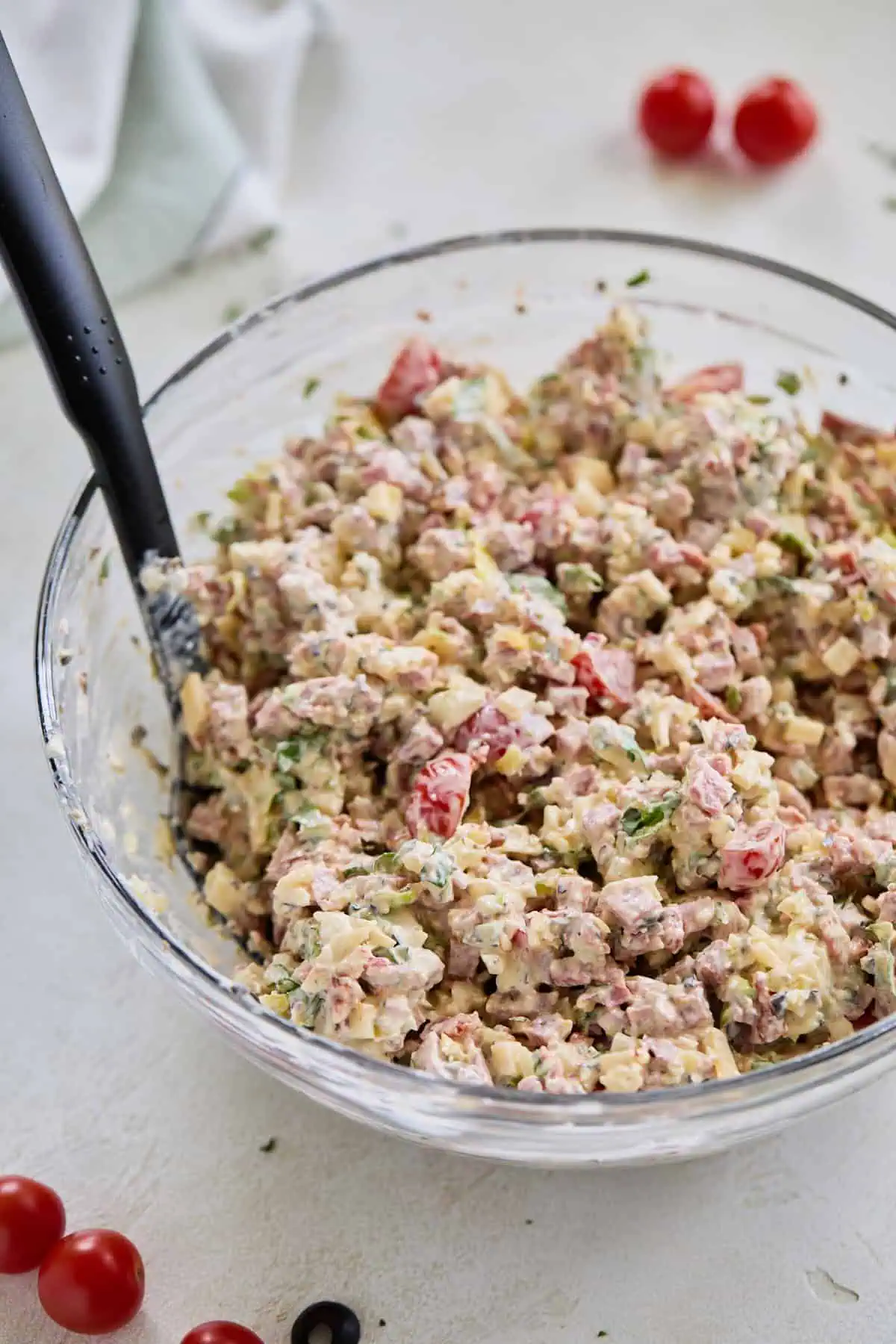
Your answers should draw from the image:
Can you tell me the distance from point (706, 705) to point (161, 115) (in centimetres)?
159

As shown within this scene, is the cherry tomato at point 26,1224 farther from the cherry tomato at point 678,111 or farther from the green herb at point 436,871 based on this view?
the cherry tomato at point 678,111

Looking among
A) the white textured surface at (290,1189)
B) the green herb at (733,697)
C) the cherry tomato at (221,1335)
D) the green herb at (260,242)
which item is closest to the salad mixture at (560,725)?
the green herb at (733,697)

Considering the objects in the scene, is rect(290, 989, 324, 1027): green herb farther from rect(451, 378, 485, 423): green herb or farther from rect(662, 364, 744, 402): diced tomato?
rect(662, 364, 744, 402): diced tomato

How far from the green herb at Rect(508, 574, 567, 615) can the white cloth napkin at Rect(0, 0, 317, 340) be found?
45.9 inches

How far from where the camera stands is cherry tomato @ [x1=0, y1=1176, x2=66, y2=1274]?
186cm

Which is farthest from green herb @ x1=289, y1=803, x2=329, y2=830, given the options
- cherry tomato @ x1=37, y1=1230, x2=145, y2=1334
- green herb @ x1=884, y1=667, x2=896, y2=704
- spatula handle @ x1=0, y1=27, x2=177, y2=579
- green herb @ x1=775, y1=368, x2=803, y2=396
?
green herb @ x1=775, y1=368, x2=803, y2=396

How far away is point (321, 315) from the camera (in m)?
2.31

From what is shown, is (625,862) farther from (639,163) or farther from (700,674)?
(639,163)

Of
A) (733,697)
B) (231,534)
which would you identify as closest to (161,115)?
(231,534)

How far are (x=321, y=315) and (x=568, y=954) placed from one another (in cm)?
111

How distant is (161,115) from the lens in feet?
9.00

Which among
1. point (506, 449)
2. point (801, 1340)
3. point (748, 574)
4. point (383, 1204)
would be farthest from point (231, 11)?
point (801, 1340)

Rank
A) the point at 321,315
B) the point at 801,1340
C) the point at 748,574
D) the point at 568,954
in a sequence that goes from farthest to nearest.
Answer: the point at 321,315 → the point at 748,574 → the point at 801,1340 → the point at 568,954

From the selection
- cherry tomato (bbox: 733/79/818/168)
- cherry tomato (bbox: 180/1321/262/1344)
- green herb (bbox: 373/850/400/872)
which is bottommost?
cherry tomato (bbox: 180/1321/262/1344)
